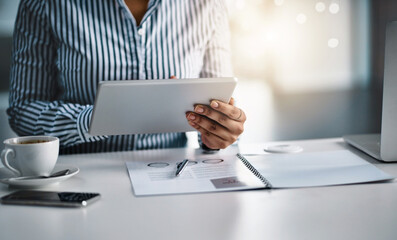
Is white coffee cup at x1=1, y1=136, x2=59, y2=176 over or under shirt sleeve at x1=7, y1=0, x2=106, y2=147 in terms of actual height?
under

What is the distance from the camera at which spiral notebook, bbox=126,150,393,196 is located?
88 cm

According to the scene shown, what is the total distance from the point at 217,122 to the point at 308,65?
1.90 m

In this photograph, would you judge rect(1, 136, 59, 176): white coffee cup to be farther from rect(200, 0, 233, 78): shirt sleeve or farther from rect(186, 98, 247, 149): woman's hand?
rect(200, 0, 233, 78): shirt sleeve

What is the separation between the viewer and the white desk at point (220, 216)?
652 mm

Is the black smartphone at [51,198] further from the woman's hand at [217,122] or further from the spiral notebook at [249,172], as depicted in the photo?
the woman's hand at [217,122]

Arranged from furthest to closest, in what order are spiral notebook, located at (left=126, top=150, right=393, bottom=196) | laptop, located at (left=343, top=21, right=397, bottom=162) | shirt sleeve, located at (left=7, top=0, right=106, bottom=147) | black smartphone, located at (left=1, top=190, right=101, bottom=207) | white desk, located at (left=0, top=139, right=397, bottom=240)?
shirt sleeve, located at (left=7, top=0, right=106, bottom=147) < laptop, located at (left=343, top=21, right=397, bottom=162) < spiral notebook, located at (left=126, top=150, right=393, bottom=196) < black smartphone, located at (left=1, top=190, right=101, bottom=207) < white desk, located at (left=0, top=139, right=397, bottom=240)

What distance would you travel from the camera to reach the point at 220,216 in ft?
2.36

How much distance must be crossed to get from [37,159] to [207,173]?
13.3 inches

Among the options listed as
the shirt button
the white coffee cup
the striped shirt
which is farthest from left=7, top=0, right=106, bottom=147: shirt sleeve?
the white coffee cup

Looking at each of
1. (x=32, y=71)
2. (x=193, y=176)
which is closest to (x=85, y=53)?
(x=32, y=71)

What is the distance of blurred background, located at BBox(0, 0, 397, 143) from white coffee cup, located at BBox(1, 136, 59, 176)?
6.49 feet

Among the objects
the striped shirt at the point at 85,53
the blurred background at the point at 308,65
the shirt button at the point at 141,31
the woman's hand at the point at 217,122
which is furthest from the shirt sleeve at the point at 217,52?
the blurred background at the point at 308,65

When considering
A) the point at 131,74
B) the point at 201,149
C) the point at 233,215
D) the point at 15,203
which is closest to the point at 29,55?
the point at 131,74

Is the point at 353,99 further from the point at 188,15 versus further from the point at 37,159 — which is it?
the point at 37,159
